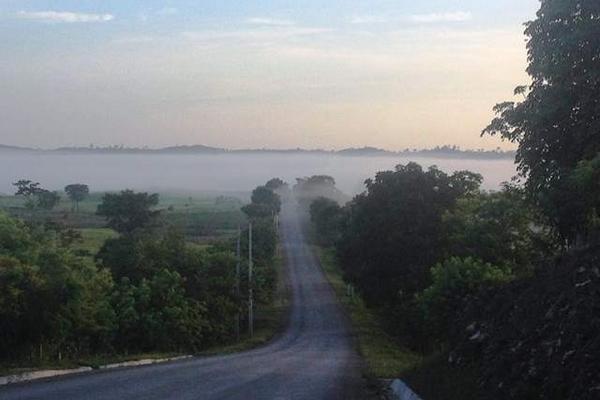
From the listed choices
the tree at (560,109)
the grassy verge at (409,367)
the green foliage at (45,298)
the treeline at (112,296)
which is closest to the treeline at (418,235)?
the grassy verge at (409,367)

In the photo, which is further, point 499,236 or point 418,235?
point 418,235

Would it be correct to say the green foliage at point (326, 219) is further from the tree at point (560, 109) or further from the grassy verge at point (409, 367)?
the tree at point (560, 109)

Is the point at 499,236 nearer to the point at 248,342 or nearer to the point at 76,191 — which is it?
the point at 248,342

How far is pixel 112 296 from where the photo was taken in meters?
35.1

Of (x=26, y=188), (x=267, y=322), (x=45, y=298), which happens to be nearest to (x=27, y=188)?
(x=26, y=188)

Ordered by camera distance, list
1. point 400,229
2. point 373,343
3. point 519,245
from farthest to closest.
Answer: point 400,229
point 519,245
point 373,343

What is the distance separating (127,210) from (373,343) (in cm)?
6008

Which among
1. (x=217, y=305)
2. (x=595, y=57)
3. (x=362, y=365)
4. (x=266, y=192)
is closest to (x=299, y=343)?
(x=217, y=305)

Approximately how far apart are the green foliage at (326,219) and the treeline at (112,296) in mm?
48241

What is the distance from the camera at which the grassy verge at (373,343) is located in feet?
74.9

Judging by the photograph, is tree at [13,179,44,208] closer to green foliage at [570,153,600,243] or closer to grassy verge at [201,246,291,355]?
grassy verge at [201,246,291,355]

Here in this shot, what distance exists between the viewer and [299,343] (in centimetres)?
4206

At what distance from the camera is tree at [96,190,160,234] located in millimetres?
94875

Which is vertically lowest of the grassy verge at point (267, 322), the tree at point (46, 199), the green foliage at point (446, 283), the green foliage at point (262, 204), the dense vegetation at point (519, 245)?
the grassy verge at point (267, 322)
